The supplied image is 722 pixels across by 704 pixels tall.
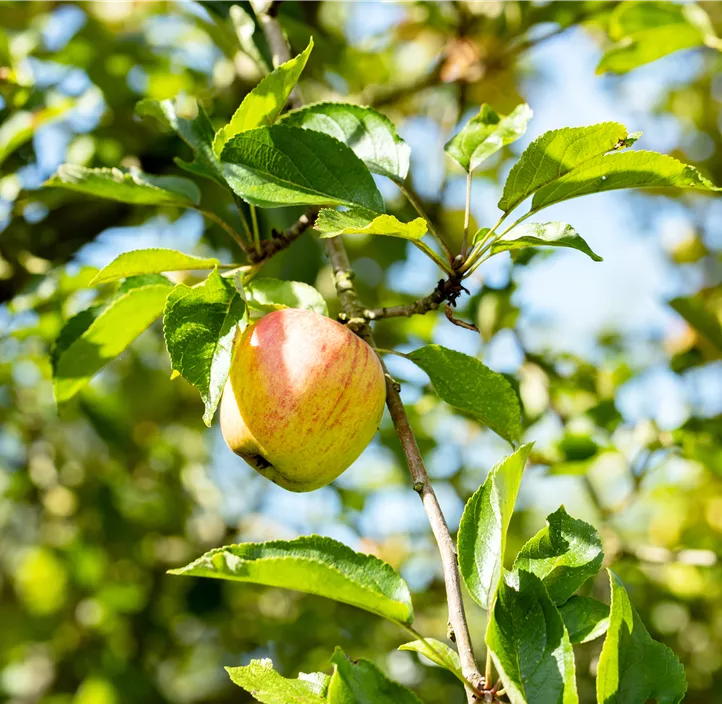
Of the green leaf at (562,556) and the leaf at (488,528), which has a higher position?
the leaf at (488,528)

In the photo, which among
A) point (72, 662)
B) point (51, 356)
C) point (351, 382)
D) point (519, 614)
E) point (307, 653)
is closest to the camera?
point (519, 614)

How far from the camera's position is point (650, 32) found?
1679 millimetres

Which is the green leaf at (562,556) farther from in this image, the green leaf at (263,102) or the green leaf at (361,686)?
the green leaf at (263,102)

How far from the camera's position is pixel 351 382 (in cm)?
98

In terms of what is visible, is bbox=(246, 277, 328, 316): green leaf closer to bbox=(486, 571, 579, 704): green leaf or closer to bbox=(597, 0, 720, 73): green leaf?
bbox=(486, 571, 579, 704): green leaf

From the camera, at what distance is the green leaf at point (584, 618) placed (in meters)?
0.82

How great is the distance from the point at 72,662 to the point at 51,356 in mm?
2151

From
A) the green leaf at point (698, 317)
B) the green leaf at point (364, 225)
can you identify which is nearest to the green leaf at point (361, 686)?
the green leaf at point (364, 225)

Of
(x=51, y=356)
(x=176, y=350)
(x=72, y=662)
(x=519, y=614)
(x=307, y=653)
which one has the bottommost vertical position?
(x=72, y=662)

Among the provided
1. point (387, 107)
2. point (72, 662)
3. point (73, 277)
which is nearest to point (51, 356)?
point (73, 277)

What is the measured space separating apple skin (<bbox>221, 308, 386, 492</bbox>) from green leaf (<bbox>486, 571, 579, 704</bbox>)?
0.30 meters

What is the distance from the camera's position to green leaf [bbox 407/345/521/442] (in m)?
1.03

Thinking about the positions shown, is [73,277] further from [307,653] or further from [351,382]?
[307,653]

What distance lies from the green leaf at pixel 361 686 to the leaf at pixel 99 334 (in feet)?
1.81
